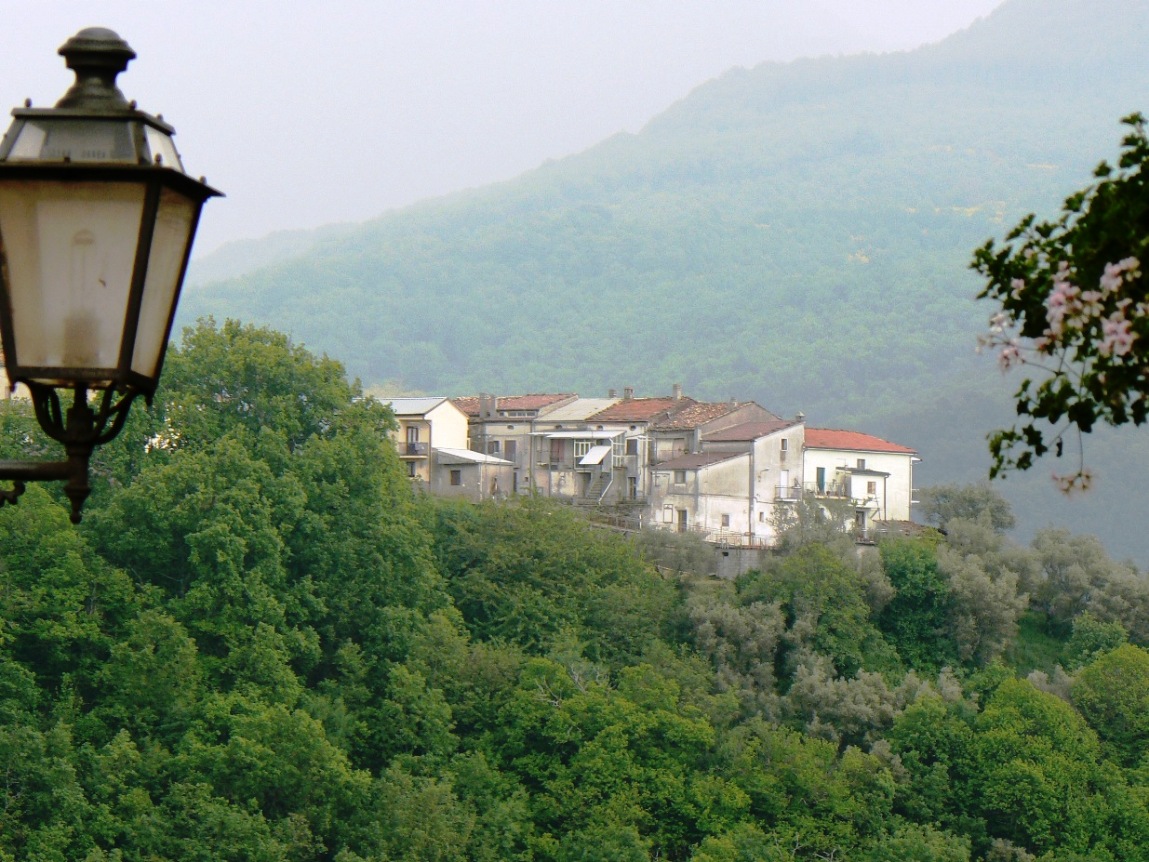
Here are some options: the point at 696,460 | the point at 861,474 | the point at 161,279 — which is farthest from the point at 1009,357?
the point at 861,474

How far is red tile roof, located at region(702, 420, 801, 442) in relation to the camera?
212ft

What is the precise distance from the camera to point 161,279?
14.4 ft

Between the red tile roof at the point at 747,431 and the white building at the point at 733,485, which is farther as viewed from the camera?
the red tile roof at the point at 747,431

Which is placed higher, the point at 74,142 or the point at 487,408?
the point at 487,408

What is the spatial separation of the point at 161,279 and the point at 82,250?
0.20 metres

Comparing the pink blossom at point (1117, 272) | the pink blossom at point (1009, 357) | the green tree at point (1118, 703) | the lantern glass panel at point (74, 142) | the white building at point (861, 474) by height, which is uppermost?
the white building at point (861, 474)

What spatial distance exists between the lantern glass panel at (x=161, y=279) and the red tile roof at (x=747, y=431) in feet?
197

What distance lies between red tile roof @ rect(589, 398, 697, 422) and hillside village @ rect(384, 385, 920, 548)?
0.07 m

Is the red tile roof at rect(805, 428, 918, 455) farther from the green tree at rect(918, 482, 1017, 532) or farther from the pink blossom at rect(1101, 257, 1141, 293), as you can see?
the pink blossom at rect(1101, 257, 1141, 293)

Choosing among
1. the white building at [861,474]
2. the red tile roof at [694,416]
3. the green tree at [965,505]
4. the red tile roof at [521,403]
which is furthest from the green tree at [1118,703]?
the red tile roof at [521,403]

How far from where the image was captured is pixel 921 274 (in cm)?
17562

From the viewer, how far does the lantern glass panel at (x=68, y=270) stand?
4.27 meters

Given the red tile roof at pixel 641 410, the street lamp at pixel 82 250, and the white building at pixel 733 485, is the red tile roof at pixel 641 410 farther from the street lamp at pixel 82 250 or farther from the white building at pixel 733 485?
the street lamp at pixel 82 250

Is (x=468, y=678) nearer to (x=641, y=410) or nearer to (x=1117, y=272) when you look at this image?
(x=641, y=410)
